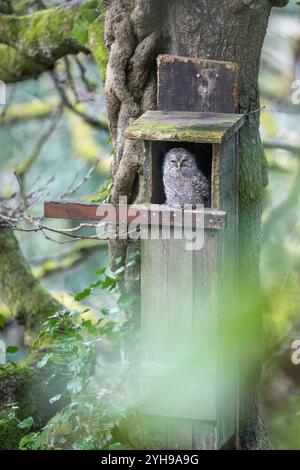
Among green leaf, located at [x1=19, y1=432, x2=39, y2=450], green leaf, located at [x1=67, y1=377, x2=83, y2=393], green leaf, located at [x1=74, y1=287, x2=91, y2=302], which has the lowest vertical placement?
green leaf, located at [x1=19, y1=432, x2=39, y2=450]

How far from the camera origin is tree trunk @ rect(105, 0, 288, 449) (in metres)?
3.15

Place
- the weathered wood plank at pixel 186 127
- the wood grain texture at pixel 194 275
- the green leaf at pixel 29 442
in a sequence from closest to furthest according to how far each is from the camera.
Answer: the weathered wood plank at pixel 186 127 < the wood grain texture at pixel 194 275 < the green leaf at pixel 29 442

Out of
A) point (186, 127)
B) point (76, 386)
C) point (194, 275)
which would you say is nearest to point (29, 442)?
point (76, 386)

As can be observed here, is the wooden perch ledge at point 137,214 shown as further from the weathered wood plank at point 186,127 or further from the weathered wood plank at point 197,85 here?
the weathered wood plank at point 197,85

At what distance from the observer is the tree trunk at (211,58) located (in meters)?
3.15

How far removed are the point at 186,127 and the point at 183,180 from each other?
0.22 metres

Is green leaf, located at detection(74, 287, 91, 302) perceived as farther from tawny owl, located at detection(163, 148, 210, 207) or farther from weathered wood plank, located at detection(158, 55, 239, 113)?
weathered wood plank, located at detection(158, 55, 239, 113)

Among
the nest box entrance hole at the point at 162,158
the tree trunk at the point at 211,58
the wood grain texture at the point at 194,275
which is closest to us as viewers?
the wood grain texture at the point at 194,275

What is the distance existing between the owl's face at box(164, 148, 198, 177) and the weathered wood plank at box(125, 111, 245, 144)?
0.40ft

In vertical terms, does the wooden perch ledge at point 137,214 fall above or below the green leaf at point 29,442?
above

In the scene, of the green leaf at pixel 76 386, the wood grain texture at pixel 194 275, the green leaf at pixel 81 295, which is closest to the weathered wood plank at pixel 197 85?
the wood grain texture at pixel 194 275

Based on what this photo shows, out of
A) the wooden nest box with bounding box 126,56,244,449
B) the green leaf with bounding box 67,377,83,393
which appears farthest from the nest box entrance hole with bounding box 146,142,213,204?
the green leaf with bounding box 67,377,83,393

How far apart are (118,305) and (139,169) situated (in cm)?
56
